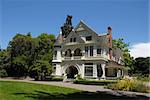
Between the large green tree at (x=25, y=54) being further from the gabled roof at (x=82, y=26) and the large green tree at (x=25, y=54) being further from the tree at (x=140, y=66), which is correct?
the tree at (x=140, y=66)

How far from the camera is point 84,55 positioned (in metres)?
44.8

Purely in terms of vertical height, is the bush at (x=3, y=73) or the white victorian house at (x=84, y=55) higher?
the white victorian house at (x=84, y=55)

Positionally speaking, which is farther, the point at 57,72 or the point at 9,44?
the point at 9,44

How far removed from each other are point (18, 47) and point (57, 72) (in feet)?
37.7

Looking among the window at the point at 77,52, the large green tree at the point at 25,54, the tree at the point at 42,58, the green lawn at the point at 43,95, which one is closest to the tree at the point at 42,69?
the tree at the point at 42,58

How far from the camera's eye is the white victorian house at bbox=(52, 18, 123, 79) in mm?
43500

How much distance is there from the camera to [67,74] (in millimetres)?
47750

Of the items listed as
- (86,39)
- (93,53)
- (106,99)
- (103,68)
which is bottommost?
(106,99)

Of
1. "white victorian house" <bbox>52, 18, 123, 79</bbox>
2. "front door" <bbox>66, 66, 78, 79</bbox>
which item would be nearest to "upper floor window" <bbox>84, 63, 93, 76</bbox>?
"white victorian house" <bbox>52, 18, 123, 79</bbox>

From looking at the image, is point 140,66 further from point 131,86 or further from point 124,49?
point 131,86

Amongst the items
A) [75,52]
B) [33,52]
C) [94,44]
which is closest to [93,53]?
[94,44]

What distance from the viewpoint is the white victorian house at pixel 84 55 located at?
43.5 metres

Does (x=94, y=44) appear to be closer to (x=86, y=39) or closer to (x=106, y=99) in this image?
(x=86, y=39)

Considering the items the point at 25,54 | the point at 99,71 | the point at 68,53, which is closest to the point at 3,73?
the point at 25,54
